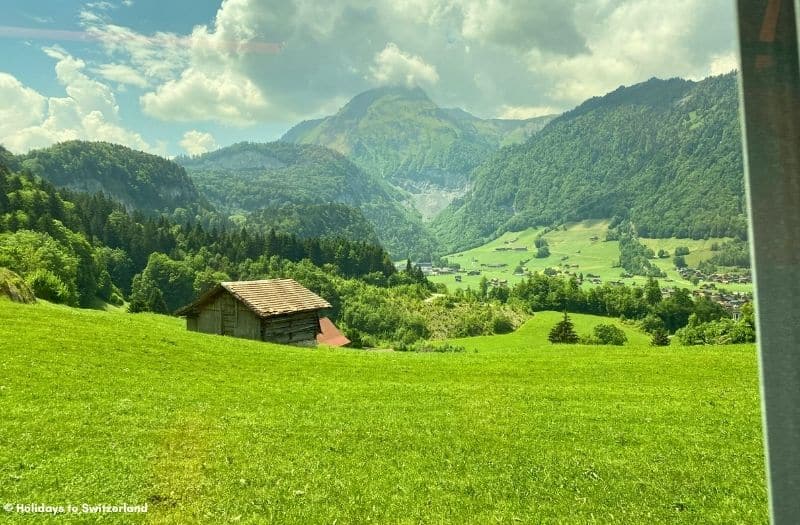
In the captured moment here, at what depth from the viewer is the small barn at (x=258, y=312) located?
4275cm

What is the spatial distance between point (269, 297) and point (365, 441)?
107 ft

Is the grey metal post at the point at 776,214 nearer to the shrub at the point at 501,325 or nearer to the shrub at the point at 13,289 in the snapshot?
the shrub at the point at 13,289

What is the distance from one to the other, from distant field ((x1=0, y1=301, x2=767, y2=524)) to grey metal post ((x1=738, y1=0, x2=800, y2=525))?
25.7 feet

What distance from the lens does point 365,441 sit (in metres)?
14.0

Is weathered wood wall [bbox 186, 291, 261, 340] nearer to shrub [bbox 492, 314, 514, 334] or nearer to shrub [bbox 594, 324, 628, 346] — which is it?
shrub [bbox 594, 324, 628, 346]

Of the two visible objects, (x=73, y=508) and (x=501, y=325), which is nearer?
(x=73, y=508)

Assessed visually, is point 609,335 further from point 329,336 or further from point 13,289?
point 13,289

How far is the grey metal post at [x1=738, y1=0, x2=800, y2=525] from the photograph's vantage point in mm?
2803

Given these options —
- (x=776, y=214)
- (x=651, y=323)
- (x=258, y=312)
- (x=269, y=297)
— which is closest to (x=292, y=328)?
(x=269, y=297)

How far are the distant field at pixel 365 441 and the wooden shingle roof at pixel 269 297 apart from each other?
690 inches

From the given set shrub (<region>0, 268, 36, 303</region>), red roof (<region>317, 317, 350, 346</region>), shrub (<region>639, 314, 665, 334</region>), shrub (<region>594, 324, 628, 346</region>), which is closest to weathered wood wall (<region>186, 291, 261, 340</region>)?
shrub (<region>0, 268, 36, 303</region>)

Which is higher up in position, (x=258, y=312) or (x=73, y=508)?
(x=258, y=312)

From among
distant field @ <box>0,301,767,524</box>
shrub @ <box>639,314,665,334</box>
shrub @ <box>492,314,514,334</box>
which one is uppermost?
distant field @ <box>0,301,767,524</box>

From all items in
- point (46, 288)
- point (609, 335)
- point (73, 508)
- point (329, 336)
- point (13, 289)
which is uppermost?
point (46, 288)
